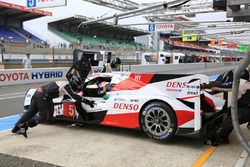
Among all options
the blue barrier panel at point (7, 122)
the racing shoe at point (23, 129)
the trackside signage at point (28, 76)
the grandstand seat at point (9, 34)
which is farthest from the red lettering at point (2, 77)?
the grandstand seat at point (9, 34)

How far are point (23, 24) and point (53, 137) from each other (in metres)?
47.4

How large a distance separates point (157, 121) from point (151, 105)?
30 centimetres

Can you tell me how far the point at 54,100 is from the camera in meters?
6.19

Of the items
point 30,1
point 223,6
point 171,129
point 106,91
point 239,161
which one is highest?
point 30,1

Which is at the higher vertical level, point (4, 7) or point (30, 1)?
point (4, 7)

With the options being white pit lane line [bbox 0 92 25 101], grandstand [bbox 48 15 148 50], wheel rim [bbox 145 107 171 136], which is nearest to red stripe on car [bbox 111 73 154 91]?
wheel rim [bbox 145 107 171 136]

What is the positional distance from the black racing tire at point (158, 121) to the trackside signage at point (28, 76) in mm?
11321

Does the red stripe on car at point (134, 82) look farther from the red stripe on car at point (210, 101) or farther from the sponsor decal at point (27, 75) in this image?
the sponsor decal at point (27, 75)

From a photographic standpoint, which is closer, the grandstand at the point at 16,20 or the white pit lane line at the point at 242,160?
the white pit lane line at the point at 242,160

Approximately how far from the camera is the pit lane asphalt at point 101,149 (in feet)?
14.1

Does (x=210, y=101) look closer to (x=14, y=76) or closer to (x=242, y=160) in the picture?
(x=242, y=160)

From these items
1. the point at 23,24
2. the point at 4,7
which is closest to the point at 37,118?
the point at 4,7

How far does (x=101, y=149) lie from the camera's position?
15.9 feet

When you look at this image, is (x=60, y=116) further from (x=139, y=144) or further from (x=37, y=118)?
(x=139, y=144)
